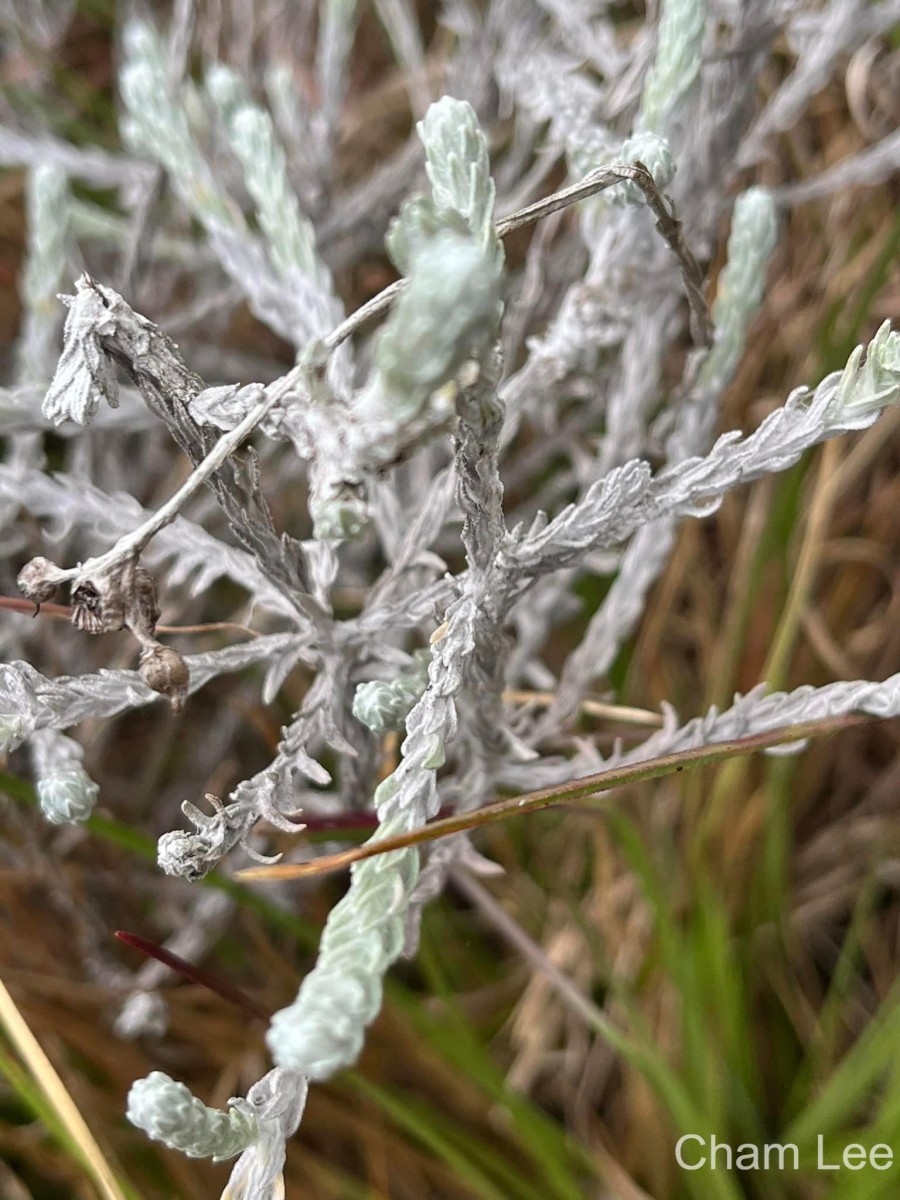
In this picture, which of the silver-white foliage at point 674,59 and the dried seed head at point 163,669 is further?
the silver-white foliage at point 674,59

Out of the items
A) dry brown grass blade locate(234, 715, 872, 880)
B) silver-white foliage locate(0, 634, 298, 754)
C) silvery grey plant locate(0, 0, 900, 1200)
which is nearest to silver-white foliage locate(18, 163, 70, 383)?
silvery grey plant locate(0, 0, 900, 1200)

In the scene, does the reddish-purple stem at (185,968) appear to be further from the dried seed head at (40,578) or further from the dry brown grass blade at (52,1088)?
the dried seed head at (40,578)

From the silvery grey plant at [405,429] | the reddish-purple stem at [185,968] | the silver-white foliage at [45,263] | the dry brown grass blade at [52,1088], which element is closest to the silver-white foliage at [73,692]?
the silvery grey plant at [405,429]

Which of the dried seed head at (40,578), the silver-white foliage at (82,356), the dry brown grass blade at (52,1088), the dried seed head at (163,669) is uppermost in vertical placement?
the silver-white foliage at (82,356)

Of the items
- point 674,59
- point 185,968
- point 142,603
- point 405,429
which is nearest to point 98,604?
point 142,603

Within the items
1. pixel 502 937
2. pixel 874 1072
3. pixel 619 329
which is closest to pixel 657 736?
pixel 619 329
